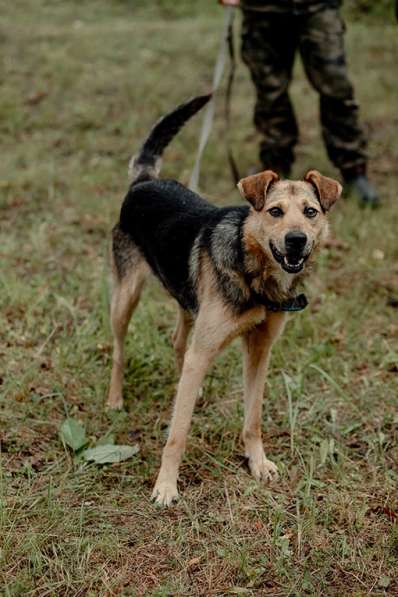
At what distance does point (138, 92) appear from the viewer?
9602 millimetres

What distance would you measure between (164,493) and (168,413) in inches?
31.9

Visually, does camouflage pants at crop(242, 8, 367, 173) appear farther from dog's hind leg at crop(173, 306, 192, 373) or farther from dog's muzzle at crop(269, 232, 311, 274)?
dog's muzzle at crop(269, 232, 311, 274)

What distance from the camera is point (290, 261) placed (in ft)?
10.7

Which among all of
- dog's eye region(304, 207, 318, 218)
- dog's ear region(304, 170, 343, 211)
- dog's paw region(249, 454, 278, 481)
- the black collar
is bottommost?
dog's paw region(249, 454, 278, 481)

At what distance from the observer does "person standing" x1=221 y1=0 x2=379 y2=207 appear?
262 inches

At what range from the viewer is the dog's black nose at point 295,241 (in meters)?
3.21

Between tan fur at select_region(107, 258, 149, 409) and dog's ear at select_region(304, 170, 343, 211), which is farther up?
dog's ear at select_region(304, 170, 343, 211)

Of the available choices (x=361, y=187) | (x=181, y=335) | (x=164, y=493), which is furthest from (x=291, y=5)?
(x=164, y=493)

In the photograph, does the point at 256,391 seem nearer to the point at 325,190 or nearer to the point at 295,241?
the point at 295,241

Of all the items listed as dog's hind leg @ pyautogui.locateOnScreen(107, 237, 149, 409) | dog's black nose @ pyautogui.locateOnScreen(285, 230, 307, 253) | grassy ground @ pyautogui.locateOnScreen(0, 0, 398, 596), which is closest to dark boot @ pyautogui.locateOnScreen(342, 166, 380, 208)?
grassy ground @ pyautogui.locateOnScreen(0, 0, 398, 596)

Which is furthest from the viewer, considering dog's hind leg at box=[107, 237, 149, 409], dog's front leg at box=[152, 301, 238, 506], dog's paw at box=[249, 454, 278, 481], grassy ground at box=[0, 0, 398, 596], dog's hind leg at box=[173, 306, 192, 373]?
dog's hind leg at box=[173, 306, 192, 373]

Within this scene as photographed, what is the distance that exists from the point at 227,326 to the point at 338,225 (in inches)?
134

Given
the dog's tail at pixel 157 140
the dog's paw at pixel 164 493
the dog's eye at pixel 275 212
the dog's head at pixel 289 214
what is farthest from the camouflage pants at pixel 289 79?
the dog's paw at pixel 164 493

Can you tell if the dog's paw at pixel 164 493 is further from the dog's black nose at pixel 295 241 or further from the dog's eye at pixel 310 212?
the dog's eye at pixel 310 212
